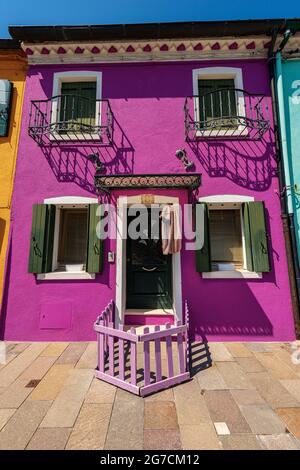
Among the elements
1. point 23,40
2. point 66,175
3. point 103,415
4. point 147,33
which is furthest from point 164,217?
point 23,40

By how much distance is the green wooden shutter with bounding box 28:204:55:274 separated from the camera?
517cm

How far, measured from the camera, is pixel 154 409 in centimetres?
285

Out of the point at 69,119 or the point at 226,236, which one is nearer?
the point at 226,236

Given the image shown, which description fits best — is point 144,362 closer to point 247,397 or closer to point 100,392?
point 100,392

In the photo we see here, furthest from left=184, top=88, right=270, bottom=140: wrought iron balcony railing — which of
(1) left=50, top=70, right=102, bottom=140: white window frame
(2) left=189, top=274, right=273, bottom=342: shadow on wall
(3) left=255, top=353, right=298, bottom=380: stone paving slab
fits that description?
(3) left=255, top=353, right=298, bottom=380: stone paving slab

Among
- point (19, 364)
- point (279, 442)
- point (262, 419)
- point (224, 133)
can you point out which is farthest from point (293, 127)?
point (19, 364)

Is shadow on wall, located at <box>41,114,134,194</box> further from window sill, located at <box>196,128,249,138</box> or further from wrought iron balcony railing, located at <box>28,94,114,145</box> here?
window sill, located at <box>196,128,249,138</box>

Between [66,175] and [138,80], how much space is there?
3.09 metres

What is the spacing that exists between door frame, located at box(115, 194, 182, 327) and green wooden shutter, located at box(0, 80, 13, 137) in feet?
11.4

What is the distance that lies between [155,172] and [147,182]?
57cm

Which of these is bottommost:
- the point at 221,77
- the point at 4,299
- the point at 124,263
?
the point at 4,299

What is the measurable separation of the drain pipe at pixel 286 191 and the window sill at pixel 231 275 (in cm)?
79

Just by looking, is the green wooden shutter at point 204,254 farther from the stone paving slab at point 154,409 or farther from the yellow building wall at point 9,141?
the yellow building wall at point 9,141
